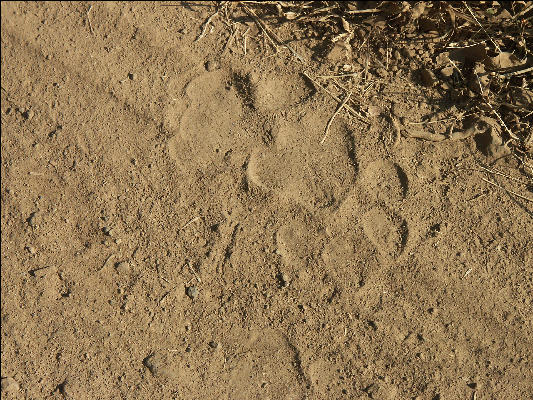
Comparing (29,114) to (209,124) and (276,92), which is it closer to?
(209,124)

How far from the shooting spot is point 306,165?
2234 millimetres

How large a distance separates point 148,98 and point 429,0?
1.37 metres

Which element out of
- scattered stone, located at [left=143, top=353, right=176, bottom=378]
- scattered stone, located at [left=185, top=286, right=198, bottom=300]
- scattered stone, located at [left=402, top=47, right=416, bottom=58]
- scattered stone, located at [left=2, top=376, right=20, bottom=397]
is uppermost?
scattered stone, located at [left=402, top=47, right=416, bottom=58]

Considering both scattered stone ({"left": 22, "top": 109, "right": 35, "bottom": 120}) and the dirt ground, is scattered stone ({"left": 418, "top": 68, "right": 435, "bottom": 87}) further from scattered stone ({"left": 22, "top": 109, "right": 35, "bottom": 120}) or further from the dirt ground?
scattered stone ({"left": 22, "top": 109, "right": 35, "bottom": 120})

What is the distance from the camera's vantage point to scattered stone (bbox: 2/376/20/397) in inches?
87.9

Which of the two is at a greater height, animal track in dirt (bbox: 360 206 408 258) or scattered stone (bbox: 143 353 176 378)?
animal track in dirt (bbox: 360 206 408 258)

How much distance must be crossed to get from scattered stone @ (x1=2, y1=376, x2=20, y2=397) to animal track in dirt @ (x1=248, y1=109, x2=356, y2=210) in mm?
1440

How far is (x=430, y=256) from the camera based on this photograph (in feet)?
7.13

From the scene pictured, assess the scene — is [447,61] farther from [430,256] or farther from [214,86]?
[214,86]

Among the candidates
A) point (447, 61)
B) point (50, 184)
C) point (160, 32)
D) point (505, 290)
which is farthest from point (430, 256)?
point (50, 184)

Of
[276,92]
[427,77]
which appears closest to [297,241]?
[276,92]

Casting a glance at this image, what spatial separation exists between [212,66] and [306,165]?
645 millimetres

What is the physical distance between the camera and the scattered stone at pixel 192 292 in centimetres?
220

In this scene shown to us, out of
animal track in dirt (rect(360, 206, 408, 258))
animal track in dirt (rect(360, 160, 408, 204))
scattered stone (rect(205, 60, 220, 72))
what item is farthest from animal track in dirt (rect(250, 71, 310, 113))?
animal track in dirt (rect(360, 206, 408, 258))
